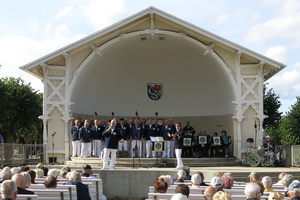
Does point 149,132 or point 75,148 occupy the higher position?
point 149,132

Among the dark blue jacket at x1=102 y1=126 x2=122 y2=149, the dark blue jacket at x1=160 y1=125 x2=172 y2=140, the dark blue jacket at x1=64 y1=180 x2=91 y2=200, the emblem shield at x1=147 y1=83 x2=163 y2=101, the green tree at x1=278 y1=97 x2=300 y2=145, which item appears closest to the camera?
the dark blue jacket at x1=64 y1=180 x2=91 y2=200

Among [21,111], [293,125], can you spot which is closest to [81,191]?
[293,125]

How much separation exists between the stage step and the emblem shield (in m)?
5.99

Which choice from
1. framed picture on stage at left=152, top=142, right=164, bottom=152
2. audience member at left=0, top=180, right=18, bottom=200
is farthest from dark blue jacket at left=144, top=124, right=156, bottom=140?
audience member at left=0, top=180, right=18, bottom=200

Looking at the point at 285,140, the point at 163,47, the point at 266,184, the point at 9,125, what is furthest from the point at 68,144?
the point at 285,140

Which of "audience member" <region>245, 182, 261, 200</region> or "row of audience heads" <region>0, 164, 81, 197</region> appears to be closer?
"row of audience heads" <region>0, 164, 81, 197</region>

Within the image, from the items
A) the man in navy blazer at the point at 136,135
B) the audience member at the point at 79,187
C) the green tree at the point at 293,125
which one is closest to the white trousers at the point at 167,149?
the man in navy blazer at the point at 136,135

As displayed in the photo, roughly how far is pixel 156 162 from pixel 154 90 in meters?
6.50

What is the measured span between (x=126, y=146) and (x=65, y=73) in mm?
4073

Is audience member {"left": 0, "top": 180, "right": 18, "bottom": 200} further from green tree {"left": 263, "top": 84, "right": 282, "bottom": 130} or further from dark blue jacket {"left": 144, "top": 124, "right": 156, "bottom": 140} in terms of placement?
green tree {"left": 263, "top": 84, "right": 282, "bottom": 130}

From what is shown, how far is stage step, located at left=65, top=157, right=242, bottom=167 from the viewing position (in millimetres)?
18578

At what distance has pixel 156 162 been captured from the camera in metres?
18.7

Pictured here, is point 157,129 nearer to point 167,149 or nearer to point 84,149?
point 167,149

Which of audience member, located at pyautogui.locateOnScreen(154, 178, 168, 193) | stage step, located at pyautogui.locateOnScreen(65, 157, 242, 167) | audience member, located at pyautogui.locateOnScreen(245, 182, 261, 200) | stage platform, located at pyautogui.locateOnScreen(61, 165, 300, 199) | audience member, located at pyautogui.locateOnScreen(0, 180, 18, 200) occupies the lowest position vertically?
stage platform, located at pyautogui.locateOnScreen(61, 165, 300, 199)
